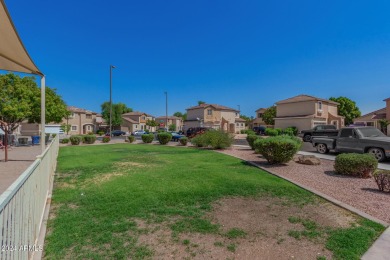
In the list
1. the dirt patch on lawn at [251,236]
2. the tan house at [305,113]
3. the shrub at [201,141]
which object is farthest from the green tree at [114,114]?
the dirt patch on lawn at [251,236]

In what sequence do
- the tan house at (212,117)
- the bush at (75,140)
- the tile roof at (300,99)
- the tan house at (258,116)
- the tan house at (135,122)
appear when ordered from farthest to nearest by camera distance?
the tan house at (135,122) < the tan house at (258,116) < the tan house at (212,117) < the tile roof at (300,99) < the bush at (75,140)

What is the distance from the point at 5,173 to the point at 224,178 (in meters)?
8.67

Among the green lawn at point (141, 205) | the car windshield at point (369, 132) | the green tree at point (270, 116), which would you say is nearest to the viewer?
the green lawn at point (141, 205)

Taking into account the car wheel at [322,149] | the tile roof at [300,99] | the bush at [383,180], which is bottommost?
the bush at [383,180]

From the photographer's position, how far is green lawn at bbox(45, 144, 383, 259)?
3.56 metres

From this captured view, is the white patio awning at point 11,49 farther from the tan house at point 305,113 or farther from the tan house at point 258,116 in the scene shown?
the tan house at point 258,116

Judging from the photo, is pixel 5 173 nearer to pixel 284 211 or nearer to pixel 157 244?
pixel 157 244

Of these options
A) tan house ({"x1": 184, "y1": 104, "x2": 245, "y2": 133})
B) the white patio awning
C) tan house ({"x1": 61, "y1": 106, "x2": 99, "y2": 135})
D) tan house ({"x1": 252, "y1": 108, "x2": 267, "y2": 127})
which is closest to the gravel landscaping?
the white patio awning

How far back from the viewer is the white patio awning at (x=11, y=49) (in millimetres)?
3086

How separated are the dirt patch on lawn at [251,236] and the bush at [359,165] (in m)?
3.66

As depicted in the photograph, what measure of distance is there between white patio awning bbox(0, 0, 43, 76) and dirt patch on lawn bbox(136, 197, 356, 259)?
3602 millimetres

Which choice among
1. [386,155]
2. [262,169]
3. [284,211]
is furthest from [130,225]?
[386,155]

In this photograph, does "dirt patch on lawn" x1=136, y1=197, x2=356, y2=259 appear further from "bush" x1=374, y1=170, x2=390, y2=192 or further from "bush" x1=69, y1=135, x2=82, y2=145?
"bush" x1=69, y1=135, x2=82, y2=145

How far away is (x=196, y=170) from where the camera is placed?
30.3 ft
